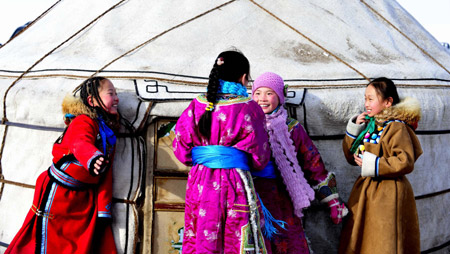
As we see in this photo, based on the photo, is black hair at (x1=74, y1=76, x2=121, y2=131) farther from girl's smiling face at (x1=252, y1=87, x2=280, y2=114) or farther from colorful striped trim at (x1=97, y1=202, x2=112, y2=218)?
girl's smiling face at (x1=252, y1=87, x2=280, y2=114)

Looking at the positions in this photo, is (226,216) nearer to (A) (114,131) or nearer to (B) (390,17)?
(A) (114,131)

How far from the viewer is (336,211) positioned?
2480mm

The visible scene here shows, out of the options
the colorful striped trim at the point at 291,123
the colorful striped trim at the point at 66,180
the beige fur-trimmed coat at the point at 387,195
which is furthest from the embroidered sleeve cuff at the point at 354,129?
the colorful striped trim at the point at 66,180

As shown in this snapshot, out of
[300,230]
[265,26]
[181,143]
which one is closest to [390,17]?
[265,26]

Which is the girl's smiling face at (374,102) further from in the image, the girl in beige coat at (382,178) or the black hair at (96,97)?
the black hair at (96,97)

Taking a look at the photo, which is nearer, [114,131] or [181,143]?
[181,143]

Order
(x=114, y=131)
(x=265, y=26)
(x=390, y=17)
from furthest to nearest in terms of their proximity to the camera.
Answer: (x=390, y=17) < (x=265, y=26) < (x=114, y=131)

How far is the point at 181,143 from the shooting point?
2.19 meters

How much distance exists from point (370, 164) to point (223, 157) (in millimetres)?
661

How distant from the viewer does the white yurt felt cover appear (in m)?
2.70

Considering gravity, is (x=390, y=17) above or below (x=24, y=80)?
above

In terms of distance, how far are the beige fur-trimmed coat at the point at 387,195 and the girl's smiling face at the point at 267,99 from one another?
0.36m

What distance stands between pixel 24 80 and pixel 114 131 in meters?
0.65

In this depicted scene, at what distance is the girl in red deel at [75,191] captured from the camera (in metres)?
2.43
